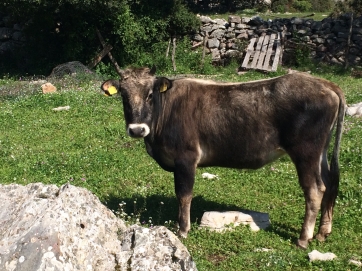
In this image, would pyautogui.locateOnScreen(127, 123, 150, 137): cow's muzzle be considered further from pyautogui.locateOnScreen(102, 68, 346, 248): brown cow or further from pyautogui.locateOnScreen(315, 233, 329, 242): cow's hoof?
pyautogui.locateOnScreen(315, 233, 329, 242): cow's hoof

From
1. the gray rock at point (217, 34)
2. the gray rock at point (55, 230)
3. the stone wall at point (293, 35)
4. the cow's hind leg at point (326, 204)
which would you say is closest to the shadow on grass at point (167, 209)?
the cow's hind leg at point (326, 204)

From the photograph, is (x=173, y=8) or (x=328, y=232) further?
(x=173, y=8)

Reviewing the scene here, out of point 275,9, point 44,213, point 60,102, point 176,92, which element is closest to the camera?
point 44,213

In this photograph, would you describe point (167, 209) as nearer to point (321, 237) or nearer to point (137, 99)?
point (137, 99)

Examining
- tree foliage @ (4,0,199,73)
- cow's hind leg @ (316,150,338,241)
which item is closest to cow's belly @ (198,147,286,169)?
cow's hind leg @ (316,150,338,241)

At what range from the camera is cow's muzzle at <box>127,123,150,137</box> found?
25.6 feet

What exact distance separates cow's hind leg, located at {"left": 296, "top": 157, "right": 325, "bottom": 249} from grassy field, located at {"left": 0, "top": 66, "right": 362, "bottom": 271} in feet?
0.63

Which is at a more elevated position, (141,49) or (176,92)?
(176,92)

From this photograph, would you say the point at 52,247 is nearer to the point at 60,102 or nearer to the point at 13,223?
the point at 13,223

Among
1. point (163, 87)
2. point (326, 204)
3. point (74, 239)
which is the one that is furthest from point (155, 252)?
point (326, 204)

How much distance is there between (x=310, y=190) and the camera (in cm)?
775

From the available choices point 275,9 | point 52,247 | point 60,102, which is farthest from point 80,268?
point 275,9

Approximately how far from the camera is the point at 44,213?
4.90m

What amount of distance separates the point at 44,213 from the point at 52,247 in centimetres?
44
